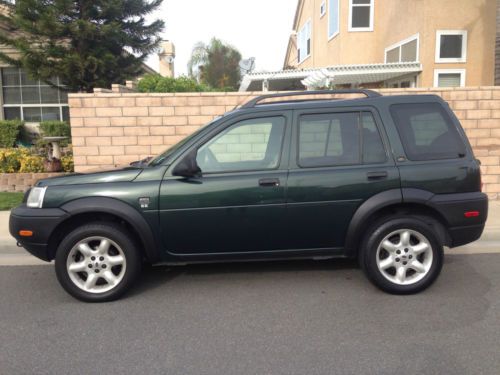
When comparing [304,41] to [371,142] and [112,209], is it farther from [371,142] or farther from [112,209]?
[112,209]

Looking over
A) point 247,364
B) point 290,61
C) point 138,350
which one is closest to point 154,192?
point 138,350

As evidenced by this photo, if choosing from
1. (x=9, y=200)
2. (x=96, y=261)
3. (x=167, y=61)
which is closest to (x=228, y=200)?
(x=96, y=261)

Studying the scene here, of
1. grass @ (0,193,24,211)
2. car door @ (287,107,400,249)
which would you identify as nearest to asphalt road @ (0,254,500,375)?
car door @ (287,107,400,249)

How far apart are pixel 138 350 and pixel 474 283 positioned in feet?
11.3

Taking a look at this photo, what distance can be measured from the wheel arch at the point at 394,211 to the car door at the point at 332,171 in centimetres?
6

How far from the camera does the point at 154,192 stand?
416 centimetres

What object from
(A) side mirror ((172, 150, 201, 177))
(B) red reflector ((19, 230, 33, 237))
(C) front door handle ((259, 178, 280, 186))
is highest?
(A) side mirror ((172, 150, 201, 177))

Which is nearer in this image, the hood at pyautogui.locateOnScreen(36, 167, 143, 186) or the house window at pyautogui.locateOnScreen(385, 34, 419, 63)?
the hood at pyautogui.locateOnScreen(36, 167, 143, 186)

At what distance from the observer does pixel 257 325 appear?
3.75m

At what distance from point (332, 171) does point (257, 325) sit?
159 centimetres

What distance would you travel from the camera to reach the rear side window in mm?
4316

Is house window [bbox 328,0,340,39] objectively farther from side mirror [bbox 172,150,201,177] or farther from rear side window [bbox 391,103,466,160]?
side mirror [bbox 172,150,201,177]

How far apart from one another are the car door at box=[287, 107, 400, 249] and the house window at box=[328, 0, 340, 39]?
12.9 metres

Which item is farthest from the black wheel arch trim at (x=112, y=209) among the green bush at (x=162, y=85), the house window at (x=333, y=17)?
the house window at (x=333, y=17)
